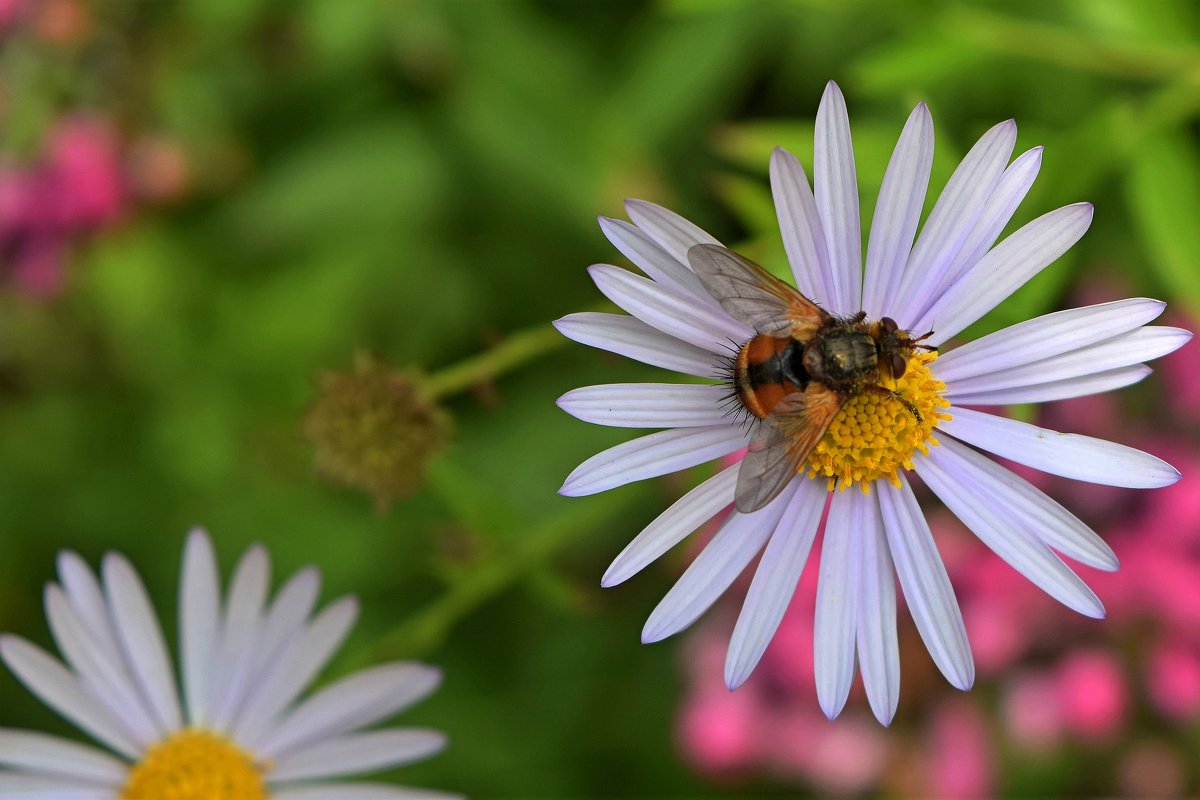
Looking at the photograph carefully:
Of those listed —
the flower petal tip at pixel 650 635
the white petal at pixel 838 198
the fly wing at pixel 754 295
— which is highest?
the white petal at pixel 838 198

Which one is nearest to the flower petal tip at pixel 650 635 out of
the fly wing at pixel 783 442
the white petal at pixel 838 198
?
the fly wing at pixel 783 442

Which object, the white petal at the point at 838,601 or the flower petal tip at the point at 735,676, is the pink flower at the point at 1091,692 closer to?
the white petal at the point at 838,601

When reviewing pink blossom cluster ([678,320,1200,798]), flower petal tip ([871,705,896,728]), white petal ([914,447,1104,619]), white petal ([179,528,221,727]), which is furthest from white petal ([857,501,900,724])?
white petal ([179,528,221,727])

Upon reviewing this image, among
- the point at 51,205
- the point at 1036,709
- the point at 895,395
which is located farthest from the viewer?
the point at 51,205

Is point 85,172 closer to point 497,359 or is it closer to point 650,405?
point 497,359

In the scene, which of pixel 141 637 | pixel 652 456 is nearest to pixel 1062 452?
pixel 652 456

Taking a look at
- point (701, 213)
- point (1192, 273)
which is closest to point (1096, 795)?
point (1192, 273)

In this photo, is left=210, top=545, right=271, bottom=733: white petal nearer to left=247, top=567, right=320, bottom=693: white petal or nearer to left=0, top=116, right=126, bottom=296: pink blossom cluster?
left=247, top=567, right=320, bottom=693: white petal
